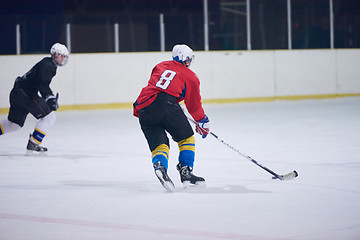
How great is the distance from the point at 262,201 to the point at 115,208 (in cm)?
82

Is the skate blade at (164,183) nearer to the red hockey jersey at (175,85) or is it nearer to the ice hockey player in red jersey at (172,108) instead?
the ice hockey player in red jersey at (172,108)

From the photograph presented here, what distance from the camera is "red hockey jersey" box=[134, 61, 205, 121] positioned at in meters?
4.71

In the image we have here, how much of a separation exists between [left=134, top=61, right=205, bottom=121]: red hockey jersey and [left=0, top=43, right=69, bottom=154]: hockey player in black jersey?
197 cm

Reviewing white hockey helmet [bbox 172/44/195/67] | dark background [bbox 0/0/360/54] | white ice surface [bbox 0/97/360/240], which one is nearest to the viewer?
white ice surface [bbox 0/97/360/240]

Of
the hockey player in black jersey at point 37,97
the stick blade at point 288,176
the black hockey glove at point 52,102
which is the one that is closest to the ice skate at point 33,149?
the hockey player in black jersey at point 37,97

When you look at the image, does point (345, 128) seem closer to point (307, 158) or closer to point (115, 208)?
point (307, 158)

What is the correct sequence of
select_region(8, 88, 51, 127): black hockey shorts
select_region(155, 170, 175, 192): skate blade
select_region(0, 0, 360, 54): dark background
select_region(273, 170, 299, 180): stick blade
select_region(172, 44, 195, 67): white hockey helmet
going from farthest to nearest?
select_region(0, 0, 360, 54): dark background
select_region(8, 88, 51, 127): black hockey shorts
select_region(273, 170, 299, 180): stick blade
select_region(172, 44, 195, 67): white hockey helmet
select_region(155, 170, 175, 192): skate blade

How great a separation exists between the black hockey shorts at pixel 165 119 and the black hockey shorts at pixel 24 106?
6.94 ft

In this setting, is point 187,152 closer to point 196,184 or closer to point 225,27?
point 196,184

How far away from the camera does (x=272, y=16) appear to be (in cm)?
1398

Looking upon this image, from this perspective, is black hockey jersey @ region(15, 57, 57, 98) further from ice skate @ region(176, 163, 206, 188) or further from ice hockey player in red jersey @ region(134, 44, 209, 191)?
ice skate @ region(176, 163, 206, 188)

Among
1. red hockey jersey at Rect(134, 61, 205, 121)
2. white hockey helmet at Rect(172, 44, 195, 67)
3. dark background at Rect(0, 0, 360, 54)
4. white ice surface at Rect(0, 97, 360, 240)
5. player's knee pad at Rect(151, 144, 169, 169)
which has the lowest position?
white ice surface at Rect(0, 97, 360, 240)

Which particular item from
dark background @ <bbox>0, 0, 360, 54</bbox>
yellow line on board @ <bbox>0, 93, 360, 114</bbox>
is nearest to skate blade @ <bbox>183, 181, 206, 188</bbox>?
yellow line on board @ <bbox>0, 93, 360, 114</bbox>

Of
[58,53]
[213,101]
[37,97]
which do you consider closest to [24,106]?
[37,97]
